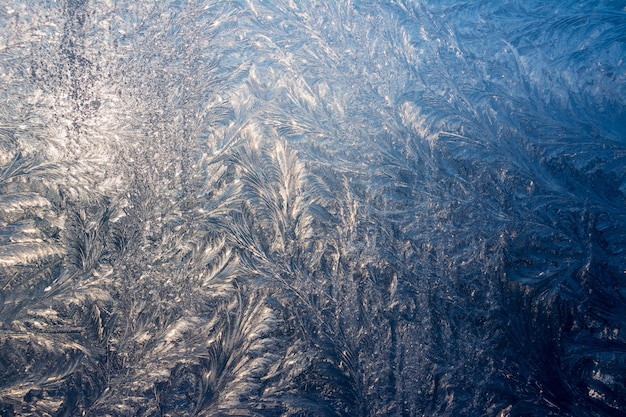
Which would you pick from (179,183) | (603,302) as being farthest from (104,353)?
(603,302)

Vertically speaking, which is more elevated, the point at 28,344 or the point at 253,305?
the point at 28,344

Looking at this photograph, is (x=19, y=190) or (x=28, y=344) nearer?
(x=28, y=344)

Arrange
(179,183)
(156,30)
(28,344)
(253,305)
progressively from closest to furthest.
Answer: (28,344)
(253,305)
(179,183)
(156,30)

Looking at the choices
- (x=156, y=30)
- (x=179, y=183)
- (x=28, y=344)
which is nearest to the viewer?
(x=28, y=344)

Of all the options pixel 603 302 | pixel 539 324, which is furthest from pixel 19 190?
pixel 603 302

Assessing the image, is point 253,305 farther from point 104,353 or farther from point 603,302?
point 603,302

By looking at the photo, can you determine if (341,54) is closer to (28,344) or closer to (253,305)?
(253,305)

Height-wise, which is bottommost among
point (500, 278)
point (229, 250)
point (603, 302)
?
point (603, 302)
